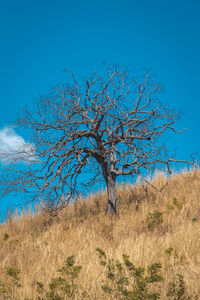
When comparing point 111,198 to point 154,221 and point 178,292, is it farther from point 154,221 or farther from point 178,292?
point 178,292

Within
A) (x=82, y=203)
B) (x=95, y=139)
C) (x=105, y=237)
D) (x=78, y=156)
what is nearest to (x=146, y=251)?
(x=105, y=237)

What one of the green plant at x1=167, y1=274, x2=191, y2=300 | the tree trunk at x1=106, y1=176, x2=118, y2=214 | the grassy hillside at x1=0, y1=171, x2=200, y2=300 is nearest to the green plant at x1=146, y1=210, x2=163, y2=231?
the grassy hillside at x1=0, y1=171, x2=200, y2=300

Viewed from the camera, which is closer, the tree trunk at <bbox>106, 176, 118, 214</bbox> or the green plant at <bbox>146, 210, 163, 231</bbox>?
the green plant at <bbox>146, 210, 163, 231</bbox>

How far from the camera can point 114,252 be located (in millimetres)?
5488

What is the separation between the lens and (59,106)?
385 inches

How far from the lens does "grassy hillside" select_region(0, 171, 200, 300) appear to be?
3.63 m

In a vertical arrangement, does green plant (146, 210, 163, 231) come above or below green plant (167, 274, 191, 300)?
above

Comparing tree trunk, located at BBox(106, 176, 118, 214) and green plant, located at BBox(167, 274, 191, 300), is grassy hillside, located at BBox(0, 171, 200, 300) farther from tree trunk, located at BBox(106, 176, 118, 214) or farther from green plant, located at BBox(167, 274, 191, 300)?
tree trunk, located at BBox(106, 176, 118, 214)

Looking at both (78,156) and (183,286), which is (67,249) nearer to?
(183,286)

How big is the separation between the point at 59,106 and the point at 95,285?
6817 millimetres

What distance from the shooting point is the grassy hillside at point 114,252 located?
3.63 metres

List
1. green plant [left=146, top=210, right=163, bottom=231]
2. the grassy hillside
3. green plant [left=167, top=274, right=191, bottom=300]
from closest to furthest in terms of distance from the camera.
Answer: green plant [left=167, top=274, right=191, bottom=300] < the grassy hillside < green plant [left=146, top=210, right=163, bottom=231]

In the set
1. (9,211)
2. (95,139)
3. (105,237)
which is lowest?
(105,237)

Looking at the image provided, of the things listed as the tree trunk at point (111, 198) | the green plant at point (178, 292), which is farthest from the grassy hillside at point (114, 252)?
the tree trunk at point (111, 198)
